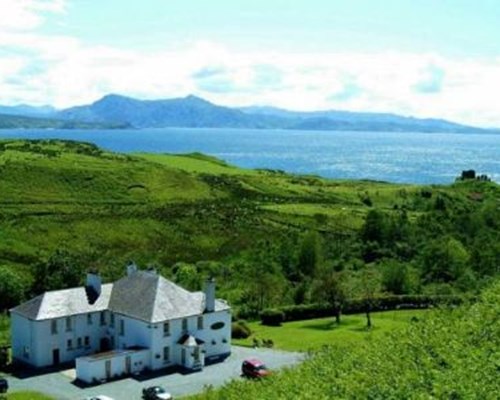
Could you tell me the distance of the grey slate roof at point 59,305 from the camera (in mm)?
53125

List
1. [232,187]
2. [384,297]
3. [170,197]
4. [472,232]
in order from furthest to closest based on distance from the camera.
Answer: [232,187] < [170,197] < [472,232] < [384,297]

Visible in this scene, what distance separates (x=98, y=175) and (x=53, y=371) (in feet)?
285

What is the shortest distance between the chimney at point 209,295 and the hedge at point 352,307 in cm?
1025

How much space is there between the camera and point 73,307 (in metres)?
54.4

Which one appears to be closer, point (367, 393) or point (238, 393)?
point (367, 393)

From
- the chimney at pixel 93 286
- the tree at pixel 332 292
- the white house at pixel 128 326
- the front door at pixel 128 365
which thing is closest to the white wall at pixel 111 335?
the white house at pixel 128 326

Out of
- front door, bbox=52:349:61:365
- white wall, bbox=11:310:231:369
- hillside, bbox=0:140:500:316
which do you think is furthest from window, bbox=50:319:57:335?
hillside, bbox=0:140:500:316

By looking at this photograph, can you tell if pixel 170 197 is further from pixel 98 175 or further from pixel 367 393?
pixel 367 393

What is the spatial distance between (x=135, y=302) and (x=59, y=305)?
536 centimetres

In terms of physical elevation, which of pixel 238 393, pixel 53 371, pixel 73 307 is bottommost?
pixel 53 371

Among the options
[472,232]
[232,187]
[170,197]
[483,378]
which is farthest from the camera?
[232,187]

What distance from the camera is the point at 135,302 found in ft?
177

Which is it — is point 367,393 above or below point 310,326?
above

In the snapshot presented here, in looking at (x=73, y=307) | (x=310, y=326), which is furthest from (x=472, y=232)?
(x=73, y=307)
